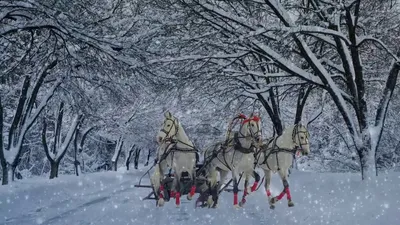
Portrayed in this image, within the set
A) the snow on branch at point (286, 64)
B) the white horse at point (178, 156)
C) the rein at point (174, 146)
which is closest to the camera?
the rein at point (174, 146)

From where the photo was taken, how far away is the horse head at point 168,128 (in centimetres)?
932

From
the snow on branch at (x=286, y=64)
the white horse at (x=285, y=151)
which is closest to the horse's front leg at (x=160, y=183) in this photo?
the white horse at (x=285, y=151)

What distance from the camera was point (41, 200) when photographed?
11453 millimetres

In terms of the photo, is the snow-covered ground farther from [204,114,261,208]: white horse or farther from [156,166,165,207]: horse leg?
[204,114,261,208]: white horse

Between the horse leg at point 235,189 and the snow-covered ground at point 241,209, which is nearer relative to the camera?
the snow-covered ground at point 241,209

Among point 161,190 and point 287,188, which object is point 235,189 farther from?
point 161,190

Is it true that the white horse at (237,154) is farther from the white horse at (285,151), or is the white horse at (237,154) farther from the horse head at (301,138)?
the horse head at (301,138)

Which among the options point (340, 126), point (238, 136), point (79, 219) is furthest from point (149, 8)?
point (340, 126)

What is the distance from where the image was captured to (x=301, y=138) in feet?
30.5

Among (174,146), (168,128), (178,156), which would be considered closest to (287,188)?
(178,156)

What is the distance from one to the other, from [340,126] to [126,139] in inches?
783

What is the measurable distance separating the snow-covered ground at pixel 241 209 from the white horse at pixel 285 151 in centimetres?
54

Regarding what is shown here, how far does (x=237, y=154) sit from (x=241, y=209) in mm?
1224

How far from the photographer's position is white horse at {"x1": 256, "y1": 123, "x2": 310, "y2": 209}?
9.28 meters
